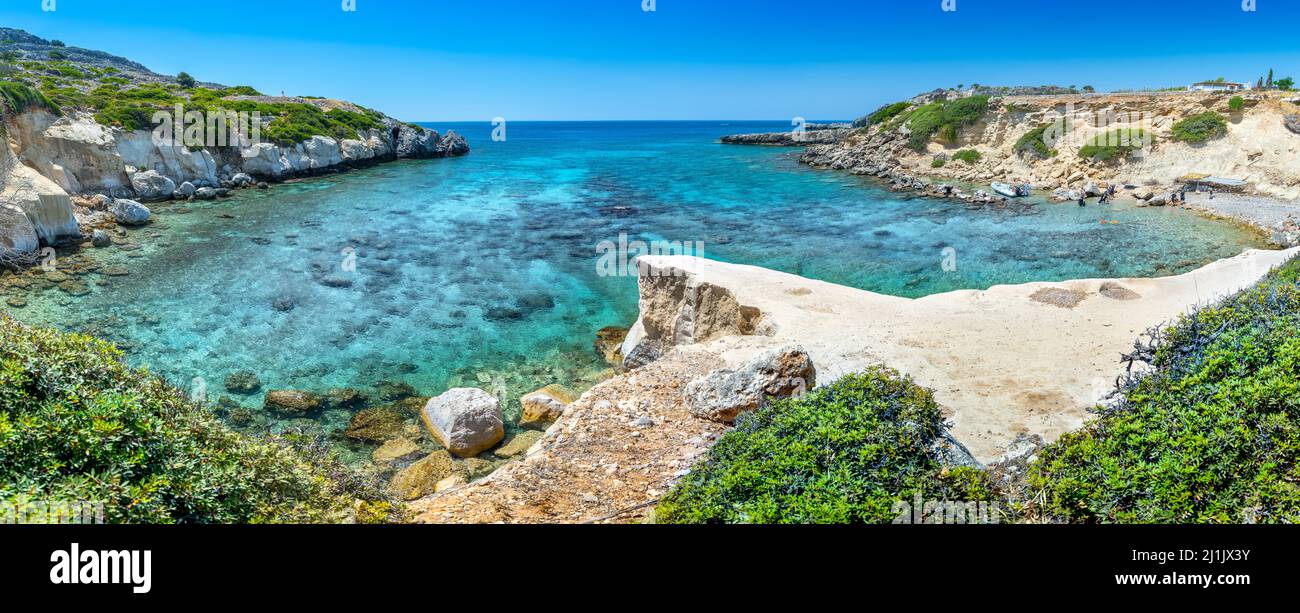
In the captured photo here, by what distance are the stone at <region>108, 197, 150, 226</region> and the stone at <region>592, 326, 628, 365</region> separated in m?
26.1

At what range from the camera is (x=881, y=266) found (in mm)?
25406

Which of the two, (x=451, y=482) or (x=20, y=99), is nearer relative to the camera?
(x=451, y=482)

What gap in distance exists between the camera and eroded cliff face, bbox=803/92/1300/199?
35281 mm

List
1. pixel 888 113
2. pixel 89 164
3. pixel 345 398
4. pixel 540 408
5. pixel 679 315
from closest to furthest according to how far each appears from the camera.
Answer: pixel 540 408 < pixel 345 398 < pixel 679 315 < pixel 89 164 < pixel 888 113

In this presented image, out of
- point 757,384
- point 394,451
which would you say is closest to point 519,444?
point 394,451

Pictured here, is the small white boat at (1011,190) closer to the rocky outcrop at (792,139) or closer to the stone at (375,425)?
the stone at (375,425)

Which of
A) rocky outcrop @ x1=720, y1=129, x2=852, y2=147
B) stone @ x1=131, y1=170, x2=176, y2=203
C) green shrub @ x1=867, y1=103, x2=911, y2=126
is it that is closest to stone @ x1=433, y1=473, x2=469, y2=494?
stone @ x1=131, y1=170, x2=176, y2=203

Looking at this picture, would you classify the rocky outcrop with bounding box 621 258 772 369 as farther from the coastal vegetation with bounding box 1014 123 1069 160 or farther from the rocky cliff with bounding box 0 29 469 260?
the coastal vegetation with bounding box 1014 123 1069 160

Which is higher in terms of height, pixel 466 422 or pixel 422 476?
pixel 466 422

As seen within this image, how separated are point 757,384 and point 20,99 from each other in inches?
1493

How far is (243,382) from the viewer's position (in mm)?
14773

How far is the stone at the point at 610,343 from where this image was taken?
1690cm

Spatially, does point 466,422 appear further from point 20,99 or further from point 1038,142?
point 1038,142

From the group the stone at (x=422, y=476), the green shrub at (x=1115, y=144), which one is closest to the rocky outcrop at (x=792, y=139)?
the green shrub at (x=1115, y=144)
